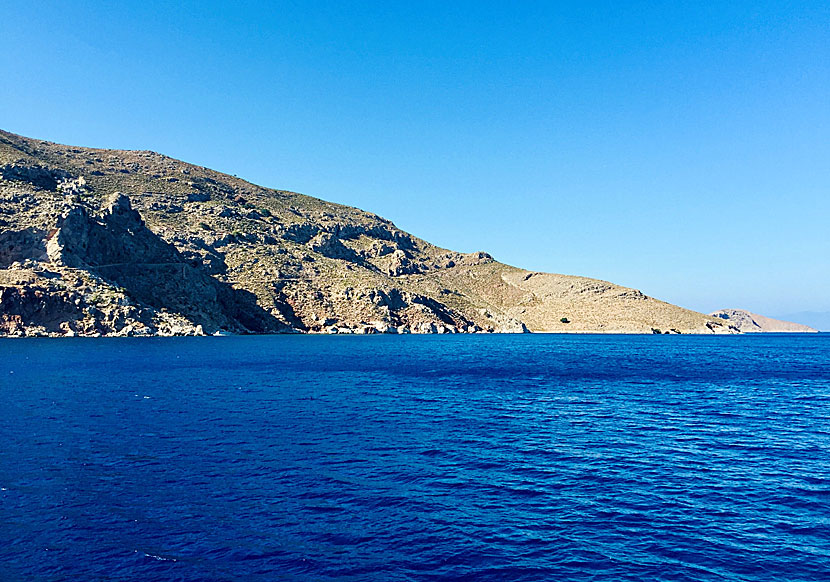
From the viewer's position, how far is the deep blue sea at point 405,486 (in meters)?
18.5

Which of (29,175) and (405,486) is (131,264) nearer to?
(29,175)

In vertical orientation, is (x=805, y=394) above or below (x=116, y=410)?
above

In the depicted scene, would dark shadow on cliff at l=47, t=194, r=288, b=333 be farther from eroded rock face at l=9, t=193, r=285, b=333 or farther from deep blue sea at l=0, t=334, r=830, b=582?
deep blue sea at l=0, t=334, r=830, b=582

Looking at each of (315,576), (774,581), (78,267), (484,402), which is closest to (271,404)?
(484,402)

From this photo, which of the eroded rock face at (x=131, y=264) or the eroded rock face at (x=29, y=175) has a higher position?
the eroded rock face at (x=29, y=175)

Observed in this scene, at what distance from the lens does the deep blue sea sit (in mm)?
18484

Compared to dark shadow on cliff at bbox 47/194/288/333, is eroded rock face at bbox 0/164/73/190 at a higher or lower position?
higher

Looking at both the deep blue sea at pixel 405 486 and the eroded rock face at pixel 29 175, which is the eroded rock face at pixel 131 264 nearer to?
the eroded rock face at pixel 29 175

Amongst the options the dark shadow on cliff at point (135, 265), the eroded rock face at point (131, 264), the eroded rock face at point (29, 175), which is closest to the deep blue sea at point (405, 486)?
the eroded rock face at point (131, 264)

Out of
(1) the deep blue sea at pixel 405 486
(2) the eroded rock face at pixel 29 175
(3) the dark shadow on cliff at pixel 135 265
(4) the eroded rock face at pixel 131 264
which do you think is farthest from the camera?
(2) the eroded rock face at pixel 29 175

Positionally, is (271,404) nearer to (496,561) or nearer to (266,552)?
(266,552)

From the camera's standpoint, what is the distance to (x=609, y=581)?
17312 millimetres

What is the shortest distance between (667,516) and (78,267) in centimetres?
17920

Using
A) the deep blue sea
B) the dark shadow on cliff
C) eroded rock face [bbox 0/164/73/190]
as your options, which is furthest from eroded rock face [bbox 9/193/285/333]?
the deep blue sea
